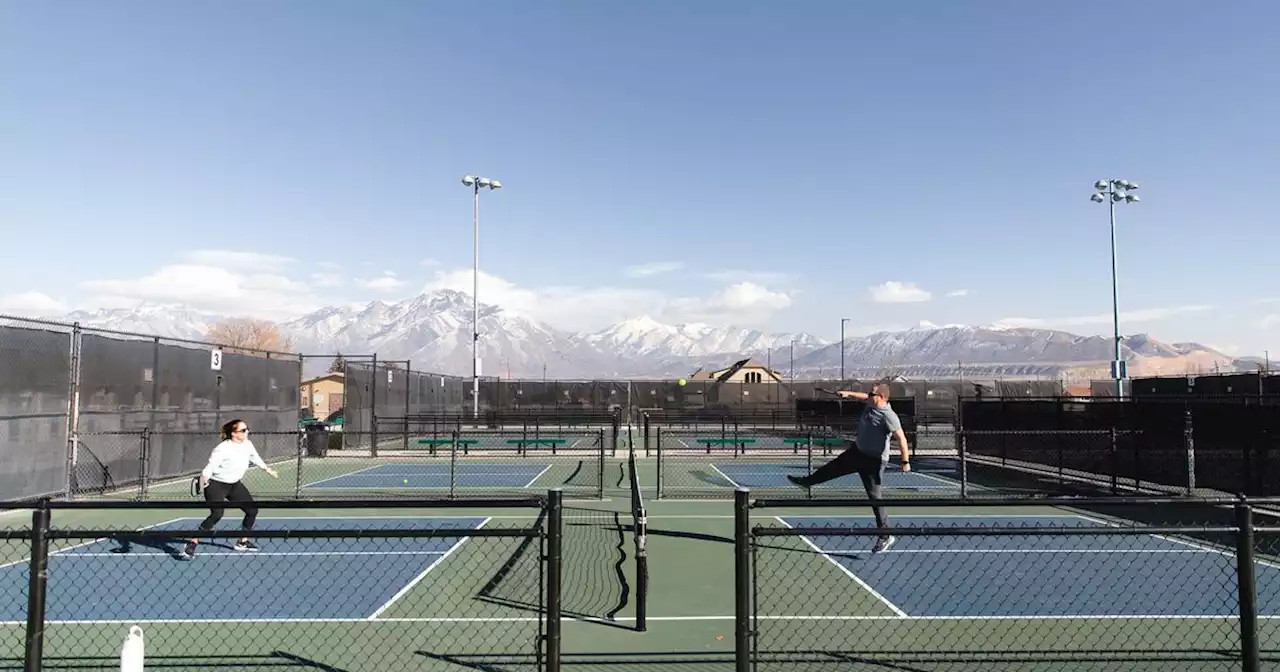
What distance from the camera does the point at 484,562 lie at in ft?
31.2

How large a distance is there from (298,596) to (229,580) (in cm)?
124

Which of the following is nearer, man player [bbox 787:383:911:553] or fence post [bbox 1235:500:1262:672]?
fence post [bbox 1235:500:1262:672]

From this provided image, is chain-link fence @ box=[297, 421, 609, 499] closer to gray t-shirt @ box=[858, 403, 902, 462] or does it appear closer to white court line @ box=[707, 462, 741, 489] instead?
white court line @ box=[707, 462, 741, 489]

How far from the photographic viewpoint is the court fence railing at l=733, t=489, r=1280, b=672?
4.49 meters

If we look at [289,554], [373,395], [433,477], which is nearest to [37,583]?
[289,554]

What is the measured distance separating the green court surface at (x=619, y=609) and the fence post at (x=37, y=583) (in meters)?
1.55

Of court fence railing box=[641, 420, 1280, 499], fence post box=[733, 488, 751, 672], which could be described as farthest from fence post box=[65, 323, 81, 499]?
fence post box=[733, 488, 751, 672]

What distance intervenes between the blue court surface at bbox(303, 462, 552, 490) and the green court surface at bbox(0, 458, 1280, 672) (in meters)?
7.00

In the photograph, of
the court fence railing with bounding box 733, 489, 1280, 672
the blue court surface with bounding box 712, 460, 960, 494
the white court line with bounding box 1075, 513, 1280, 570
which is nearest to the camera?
the court fence railing with bounding box 733, 489, 1280, 672

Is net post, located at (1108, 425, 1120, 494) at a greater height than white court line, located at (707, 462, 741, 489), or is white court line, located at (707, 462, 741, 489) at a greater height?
net post, located at (1108, 425, 1120, 494)

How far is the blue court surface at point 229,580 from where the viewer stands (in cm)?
728

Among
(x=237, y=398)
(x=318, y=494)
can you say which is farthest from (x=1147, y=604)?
(x=237, y=398)

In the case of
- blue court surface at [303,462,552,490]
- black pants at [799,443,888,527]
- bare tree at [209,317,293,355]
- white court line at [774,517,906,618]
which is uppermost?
bare tree at [209,317,293,355]

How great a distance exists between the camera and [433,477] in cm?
1970
